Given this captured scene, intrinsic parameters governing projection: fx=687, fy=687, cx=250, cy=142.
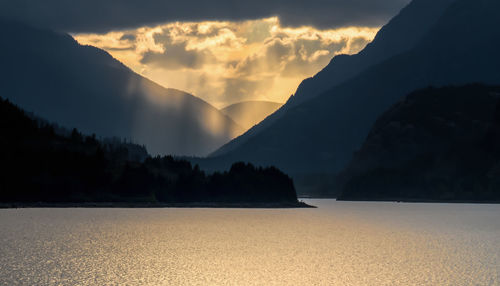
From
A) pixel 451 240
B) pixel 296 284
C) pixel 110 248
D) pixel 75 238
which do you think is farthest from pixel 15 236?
pixel 451 240

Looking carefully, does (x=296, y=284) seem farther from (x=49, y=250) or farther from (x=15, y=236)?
(x=15, y=236)

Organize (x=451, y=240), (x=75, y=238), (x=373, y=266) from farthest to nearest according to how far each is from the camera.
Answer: (x=451, y=240)
(x=75, y=238)
(x=373, y=266)

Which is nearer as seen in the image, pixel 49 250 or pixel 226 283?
pixel 226 283

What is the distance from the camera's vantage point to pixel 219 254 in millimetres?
107188

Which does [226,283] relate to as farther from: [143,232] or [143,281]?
[143,232]

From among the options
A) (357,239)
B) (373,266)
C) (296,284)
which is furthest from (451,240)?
(296,284)

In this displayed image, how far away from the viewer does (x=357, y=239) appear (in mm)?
145375

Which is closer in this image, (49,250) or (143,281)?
(143,281)

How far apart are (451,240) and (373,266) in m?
58.4

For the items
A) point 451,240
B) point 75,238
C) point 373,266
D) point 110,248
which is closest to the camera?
point 373,266

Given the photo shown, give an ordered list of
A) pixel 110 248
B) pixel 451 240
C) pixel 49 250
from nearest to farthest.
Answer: pixel 49 250 → pixel 110 248 → pixel 451 240

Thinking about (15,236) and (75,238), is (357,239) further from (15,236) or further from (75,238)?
(15,236)

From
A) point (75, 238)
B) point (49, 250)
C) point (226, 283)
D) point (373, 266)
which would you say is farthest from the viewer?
point (75, 238)

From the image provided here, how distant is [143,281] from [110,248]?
1584 inches
